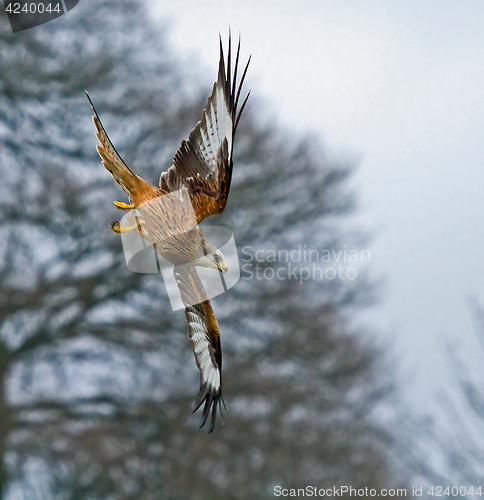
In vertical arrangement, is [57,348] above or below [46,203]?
below

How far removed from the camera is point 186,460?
→ 275 inches

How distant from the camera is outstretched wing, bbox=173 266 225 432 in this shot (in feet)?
3.44

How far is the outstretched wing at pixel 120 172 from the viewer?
0.93 m

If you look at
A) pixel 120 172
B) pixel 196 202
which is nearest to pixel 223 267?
pixel 196 202

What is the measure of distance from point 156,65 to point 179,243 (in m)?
6.68

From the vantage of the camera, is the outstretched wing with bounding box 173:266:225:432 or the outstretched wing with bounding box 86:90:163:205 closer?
the outstretched wing with bounding box 86:90:163:205

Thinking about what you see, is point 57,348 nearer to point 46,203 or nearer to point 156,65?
point 46,203

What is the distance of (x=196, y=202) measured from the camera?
102cm

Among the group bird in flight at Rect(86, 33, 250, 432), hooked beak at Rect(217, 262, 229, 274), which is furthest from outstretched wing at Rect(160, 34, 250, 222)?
hooked beak at Rect(217, 262, 229, 274)

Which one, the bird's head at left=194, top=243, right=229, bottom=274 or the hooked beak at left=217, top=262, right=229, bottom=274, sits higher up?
the bird's head at left=194, top=243, right=229, bottom=274

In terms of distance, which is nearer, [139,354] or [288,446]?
[139,354]

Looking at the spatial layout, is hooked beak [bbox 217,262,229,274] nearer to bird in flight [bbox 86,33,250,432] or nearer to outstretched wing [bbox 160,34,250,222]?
bird in flight [bbox 86,33,250,432]

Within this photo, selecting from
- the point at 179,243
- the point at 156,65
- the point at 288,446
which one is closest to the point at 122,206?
the point at 179,243

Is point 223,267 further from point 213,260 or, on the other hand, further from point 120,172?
point 120,172
